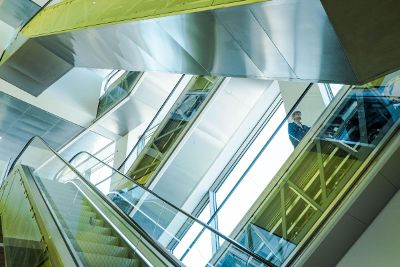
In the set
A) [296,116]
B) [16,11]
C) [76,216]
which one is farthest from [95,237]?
[16,11]

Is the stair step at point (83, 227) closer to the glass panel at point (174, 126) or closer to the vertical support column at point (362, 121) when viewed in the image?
the vertical support column at point (362, 121)

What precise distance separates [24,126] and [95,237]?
1090 cm

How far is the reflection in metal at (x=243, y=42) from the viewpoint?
3203mm

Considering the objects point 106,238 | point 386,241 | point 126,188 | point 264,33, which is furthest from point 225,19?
point 126,188

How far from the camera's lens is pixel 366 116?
4.12 metres

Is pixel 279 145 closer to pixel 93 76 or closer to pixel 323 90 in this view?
pixel 323 90

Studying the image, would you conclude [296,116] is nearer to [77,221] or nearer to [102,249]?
[102,249]

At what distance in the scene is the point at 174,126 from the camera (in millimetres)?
10328

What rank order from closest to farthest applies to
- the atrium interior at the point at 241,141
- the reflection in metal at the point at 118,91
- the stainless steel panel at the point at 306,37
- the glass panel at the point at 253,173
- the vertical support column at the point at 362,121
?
the stainless steel panel at the point at 306,37
the atrium interior at the point at 241,141
the vertical support column at the point at 362,121
the glass panel at the point at 253,173
the reflection in metal at the point at 118,91

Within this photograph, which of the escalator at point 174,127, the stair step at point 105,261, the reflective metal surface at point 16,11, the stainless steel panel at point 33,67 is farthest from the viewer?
the reflective metal surface at point 16,11

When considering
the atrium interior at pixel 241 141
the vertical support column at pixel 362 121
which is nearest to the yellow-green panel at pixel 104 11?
the atrium interior at pixel 241 141

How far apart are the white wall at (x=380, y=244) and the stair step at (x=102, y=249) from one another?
2.43m

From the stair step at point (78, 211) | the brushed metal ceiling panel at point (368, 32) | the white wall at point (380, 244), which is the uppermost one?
the brushed metal ceiling panel at point (368, 32)

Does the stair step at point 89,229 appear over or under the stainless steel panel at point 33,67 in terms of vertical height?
under
